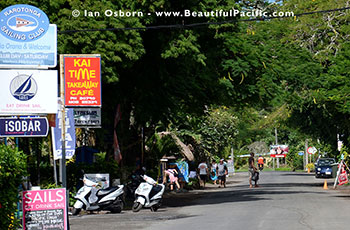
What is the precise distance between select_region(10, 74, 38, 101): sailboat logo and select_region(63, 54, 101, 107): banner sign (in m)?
5.55

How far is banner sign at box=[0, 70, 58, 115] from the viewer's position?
1534 centimetres

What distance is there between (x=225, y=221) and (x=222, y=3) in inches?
433

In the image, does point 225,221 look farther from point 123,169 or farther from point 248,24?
point 248,24

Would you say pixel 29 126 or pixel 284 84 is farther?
pixel 284 84

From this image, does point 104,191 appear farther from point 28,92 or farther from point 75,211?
point 28,92

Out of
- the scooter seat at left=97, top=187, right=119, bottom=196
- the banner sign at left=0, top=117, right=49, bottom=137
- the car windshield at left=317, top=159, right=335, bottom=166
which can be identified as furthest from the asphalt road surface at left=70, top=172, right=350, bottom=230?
the car windshield at left=317, top=159, right=335, bottom=166

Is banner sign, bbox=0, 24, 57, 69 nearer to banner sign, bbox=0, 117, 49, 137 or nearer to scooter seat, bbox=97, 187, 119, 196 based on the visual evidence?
banner sign, bbox=0, 117, 49, 137

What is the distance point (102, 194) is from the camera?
2494cm

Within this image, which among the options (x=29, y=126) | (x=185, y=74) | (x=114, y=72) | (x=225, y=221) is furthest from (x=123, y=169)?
(x=29, y=126)

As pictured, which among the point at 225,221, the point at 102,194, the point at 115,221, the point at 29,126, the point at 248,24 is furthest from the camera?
the point at 248,24

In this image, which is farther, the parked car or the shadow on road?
the parked car

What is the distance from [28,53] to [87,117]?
9.40m

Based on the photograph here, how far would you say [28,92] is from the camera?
15398mm

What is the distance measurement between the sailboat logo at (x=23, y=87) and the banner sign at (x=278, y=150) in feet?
349
